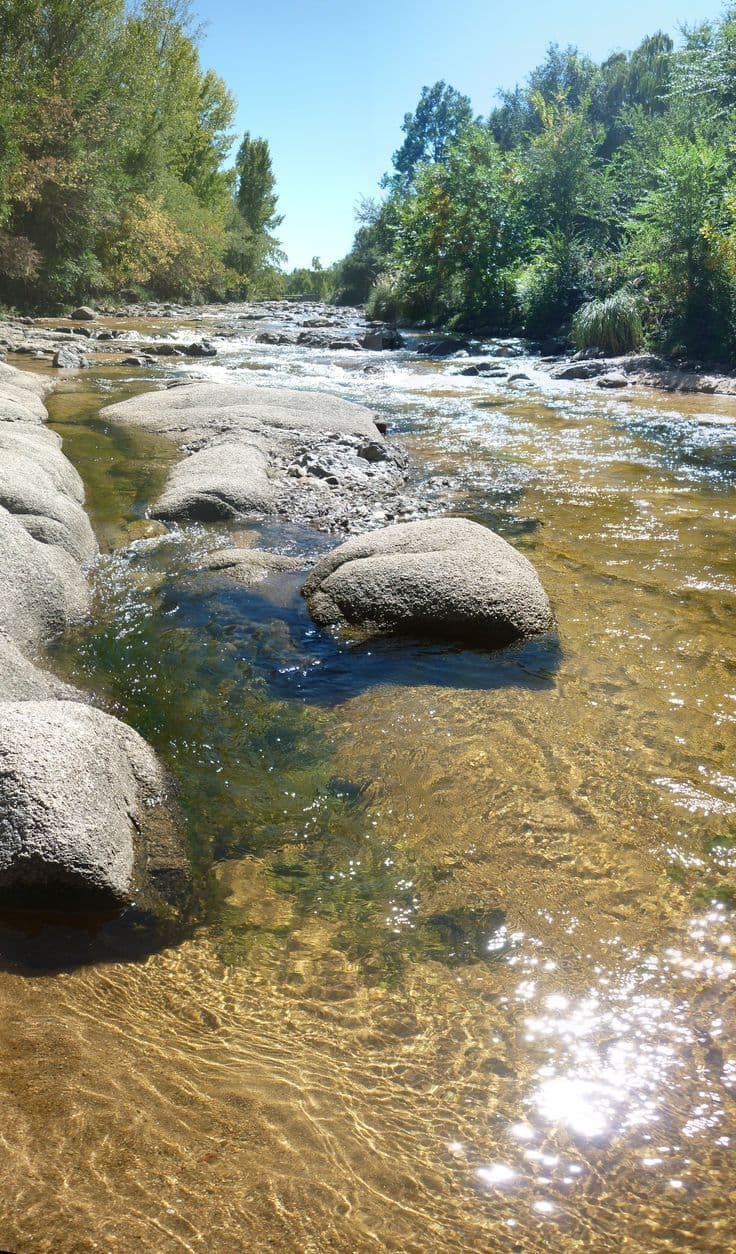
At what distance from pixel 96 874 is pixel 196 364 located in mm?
14214

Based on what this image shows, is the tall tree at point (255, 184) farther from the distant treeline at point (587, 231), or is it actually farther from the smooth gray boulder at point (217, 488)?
the smooth gray boulder at point (217, 488)

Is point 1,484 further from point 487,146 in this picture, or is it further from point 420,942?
point 487,146

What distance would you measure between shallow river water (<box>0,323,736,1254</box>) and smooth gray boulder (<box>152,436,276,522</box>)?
5.42ft

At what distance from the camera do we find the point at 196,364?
50.1ft

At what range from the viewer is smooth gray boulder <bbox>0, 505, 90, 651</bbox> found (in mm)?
4066

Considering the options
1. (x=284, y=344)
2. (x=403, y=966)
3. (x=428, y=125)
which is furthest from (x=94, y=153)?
(x=428, y=125)

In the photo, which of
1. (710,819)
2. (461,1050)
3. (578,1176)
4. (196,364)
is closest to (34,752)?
(461,1050)

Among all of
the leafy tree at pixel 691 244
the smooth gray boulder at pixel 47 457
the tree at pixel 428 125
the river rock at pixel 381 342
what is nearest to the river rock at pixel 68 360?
the smooth gray boulder at pixel 47 457

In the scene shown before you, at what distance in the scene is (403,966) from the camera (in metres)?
2.33

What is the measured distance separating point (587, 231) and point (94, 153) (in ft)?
46.9

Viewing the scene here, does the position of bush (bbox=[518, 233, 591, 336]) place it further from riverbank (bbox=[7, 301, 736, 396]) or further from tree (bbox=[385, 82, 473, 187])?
tree (bbox=[385, 82, 473, 187])

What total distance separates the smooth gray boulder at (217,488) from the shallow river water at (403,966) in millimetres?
1653

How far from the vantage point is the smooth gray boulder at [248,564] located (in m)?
5.32

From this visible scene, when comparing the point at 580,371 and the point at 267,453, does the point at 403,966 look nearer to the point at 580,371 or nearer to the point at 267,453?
the point at 267,453
